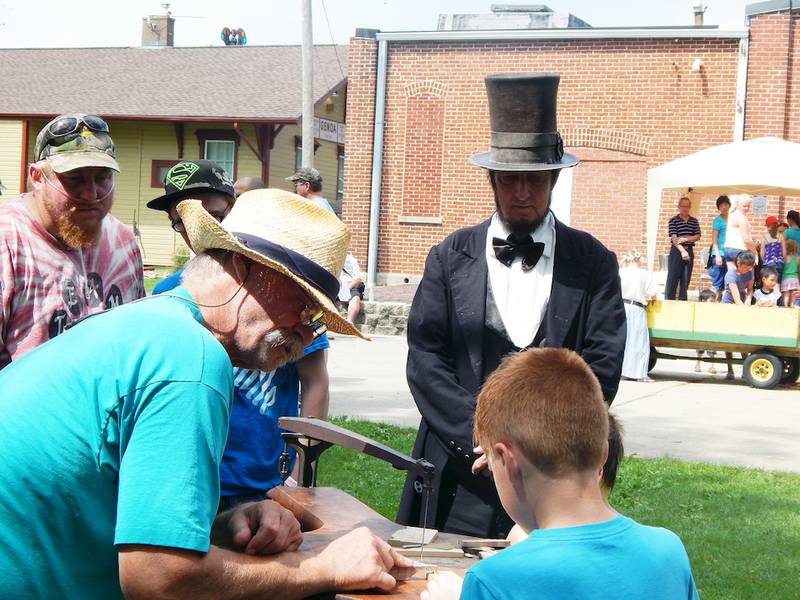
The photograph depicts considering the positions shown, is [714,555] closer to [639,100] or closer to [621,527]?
[621,527]

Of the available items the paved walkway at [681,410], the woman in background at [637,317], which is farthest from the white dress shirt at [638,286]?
the paved walkway at [681,410]

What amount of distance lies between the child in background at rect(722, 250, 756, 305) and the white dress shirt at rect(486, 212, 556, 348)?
40.0 feet

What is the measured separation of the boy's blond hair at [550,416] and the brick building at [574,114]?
18058mm

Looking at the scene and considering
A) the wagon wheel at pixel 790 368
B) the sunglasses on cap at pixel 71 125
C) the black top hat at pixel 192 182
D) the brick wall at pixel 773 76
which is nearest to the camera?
the sunglasses on cap at pixel 71 125

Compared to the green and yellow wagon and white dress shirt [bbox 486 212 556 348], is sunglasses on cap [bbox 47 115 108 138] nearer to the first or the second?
white dress shirt [bbox 486 212 556 348]

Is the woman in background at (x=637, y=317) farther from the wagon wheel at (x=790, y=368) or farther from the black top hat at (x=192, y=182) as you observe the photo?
the black top hat at (x=192, y=182)

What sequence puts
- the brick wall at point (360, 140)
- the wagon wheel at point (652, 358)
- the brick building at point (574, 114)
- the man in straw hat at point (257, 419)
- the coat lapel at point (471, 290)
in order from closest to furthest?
the man in straw hat at point (257, 419), the coat lapel at point (471, 290), the wagon wheel at point (652, 358), the brick building at point (574, 114), the brick wall at point (360, 140)

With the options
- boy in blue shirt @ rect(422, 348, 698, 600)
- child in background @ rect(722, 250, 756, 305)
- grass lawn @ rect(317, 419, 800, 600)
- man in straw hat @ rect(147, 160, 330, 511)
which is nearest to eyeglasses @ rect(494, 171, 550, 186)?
man in straw hat @ rect(147, 160, 330, 511)

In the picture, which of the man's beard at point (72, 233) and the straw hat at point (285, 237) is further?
the man's beard at point (72, 233)

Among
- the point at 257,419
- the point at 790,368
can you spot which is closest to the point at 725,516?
the point at 257,419

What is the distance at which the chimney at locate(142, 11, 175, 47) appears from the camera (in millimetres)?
38031

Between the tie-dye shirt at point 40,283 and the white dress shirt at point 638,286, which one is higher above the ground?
the tie-dye shirt at point 40,283

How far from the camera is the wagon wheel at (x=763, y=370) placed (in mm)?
13328

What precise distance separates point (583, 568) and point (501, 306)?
6.03ft
